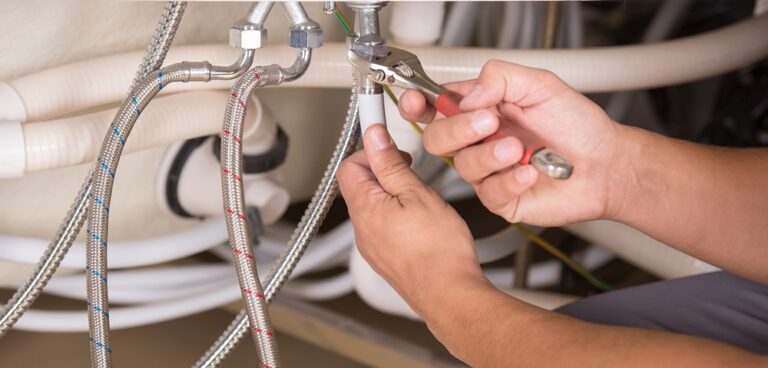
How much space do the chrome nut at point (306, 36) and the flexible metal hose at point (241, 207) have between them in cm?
3

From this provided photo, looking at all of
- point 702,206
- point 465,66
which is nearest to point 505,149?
point 702,206

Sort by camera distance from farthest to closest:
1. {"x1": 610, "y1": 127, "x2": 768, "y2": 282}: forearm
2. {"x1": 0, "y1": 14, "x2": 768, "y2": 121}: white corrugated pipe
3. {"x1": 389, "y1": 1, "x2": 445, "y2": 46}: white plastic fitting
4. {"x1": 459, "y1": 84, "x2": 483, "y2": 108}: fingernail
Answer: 1. {"x1": 389, "y1": 1, "x2": 445, "y2": 46}: white plastic fitting
2. {"x1": 0, "y1": 14, "x2": 768, "y2": 121}: white corrugated pipe
3. {"x1": 610, "y1": 127, "x2": 768, "y2": 282}: forearm
4. {"x1": 459, "y1": 84, "x2": 483, "y2": 108}: fingernail

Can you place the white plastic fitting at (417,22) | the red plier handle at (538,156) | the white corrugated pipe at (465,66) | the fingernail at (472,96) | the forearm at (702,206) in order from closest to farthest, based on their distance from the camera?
the red plier handle at (538,156) < the fingernail at (472,96) < the forearm at (702,206) < the white corrugated pipe at (465,66) < the white plastic fitting at (417,22)

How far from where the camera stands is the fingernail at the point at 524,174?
551mm

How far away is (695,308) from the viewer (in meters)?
0.75

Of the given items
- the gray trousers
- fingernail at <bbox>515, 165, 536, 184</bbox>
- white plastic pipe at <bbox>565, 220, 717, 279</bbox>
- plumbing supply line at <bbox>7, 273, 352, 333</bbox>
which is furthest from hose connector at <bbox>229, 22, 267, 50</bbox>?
white plastic pipe at <bbox>565, 220, 717, 279</bbox>

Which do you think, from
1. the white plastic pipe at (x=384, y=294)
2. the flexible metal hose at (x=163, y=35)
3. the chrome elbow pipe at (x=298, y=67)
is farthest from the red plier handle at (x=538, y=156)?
the white plastic pipe at (x=384, y=294)

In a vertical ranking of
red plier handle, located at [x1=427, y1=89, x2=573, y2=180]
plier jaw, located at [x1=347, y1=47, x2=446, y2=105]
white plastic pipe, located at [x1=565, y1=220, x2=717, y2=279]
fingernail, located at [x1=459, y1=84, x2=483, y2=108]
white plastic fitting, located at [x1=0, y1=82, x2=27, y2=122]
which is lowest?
white plastic pipe, located at [x1=565, y1=220, x2=717, y2=279]

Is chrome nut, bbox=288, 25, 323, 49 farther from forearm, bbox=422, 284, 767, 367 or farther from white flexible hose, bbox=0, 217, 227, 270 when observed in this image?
white flexible hose, bbox=0, 217, 227, 270

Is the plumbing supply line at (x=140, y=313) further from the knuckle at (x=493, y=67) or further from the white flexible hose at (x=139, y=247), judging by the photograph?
the knuckle at (x=493, y=67)

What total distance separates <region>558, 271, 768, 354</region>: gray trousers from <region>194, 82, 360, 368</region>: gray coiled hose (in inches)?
8.5

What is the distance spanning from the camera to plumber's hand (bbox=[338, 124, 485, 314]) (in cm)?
63

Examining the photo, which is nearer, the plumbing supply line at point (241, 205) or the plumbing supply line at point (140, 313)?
the plumbing supply line at point (241, 205)

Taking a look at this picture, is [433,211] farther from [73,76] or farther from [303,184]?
[303,184]
